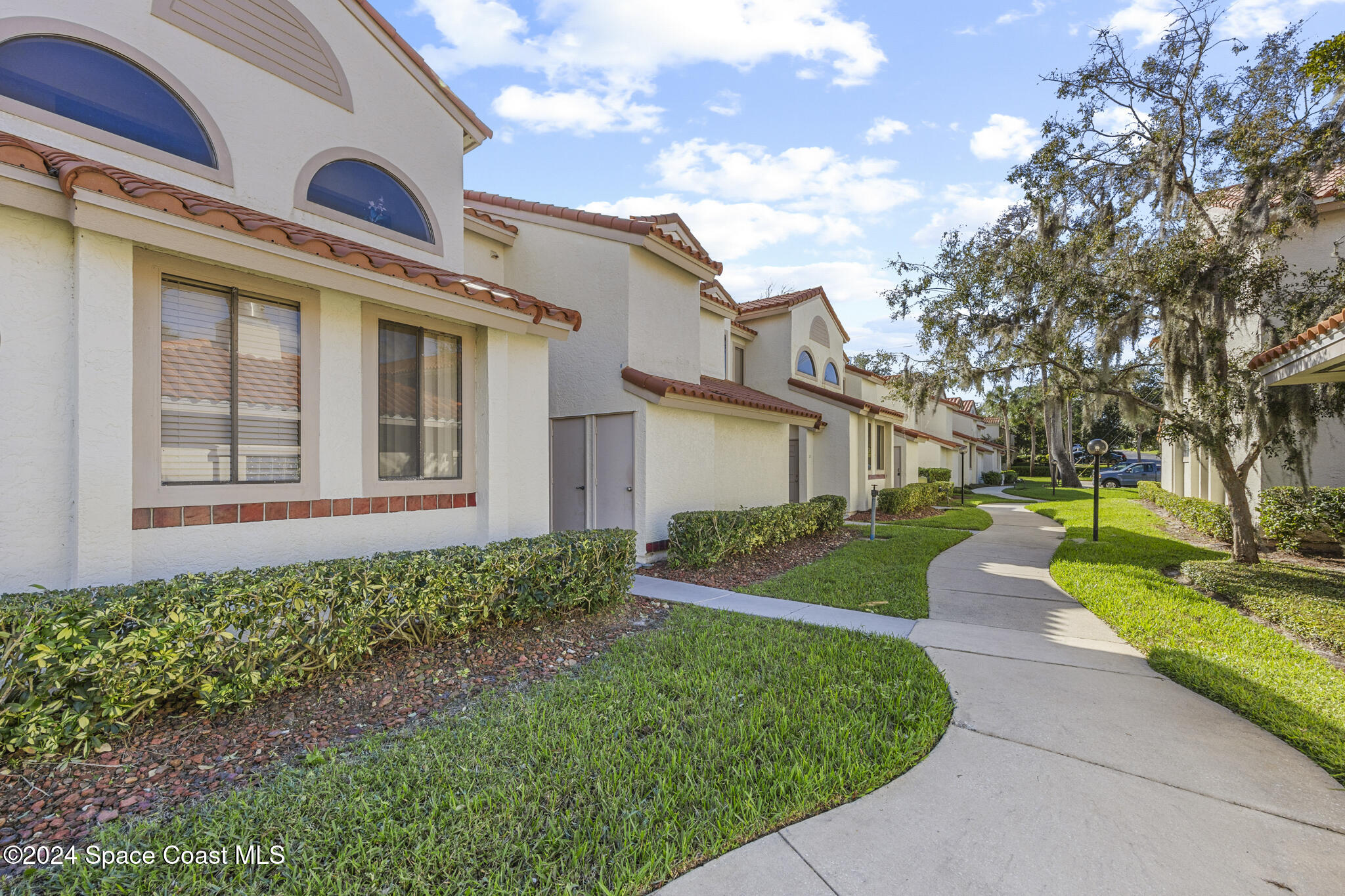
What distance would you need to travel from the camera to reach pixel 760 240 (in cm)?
1828

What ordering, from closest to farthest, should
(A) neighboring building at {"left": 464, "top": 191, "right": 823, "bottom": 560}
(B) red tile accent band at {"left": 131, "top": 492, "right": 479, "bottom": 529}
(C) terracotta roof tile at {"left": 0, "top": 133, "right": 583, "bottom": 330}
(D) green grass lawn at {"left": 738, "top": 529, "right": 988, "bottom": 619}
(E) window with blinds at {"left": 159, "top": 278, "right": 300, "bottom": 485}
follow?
(C) terracotta roof tile at {"left": 0, "top": 133, "right": 583, "bottom": 330}, (B) red tile accent band at {"left": 131, "top": 492, "right": 479, "bottom": 529}, (E) window with blinds at {"left": 159, "top": 278, "right": 300, "bottom": 485}, (D) green grass lawn at {"left": 738, "top": 529, "right": 988, "bottom": 619}, (A) neighboring building at {"left": 464, "top": 191, "right": 823, "bottom": 560}

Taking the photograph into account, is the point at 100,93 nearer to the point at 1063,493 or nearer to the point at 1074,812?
the point at 1074,812

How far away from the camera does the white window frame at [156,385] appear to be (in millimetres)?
4309

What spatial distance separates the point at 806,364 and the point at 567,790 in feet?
50.5

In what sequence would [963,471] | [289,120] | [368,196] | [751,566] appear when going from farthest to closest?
[963,471], [751,566], [368,196], [289,120]

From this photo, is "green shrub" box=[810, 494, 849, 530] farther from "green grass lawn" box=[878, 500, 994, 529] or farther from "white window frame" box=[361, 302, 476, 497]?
→ "white window frame" box=[361, 302, 476, 497]

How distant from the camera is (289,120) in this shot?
19.6 feet

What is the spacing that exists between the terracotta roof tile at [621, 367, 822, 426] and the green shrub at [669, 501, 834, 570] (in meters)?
2.01

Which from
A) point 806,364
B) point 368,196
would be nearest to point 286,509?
point 368,196

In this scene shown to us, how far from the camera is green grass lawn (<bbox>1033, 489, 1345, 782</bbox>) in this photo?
394 cm

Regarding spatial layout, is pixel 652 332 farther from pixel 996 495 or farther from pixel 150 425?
pixel 996 495

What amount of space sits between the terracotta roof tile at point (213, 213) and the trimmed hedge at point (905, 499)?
14.9 metres

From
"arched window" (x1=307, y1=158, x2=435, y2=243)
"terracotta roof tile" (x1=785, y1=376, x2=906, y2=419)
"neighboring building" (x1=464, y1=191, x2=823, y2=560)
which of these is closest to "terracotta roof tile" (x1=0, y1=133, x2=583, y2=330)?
"arched window" (x1=307, y1=158, x2=435, y2=243)

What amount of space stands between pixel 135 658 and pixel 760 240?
18.0 metres
